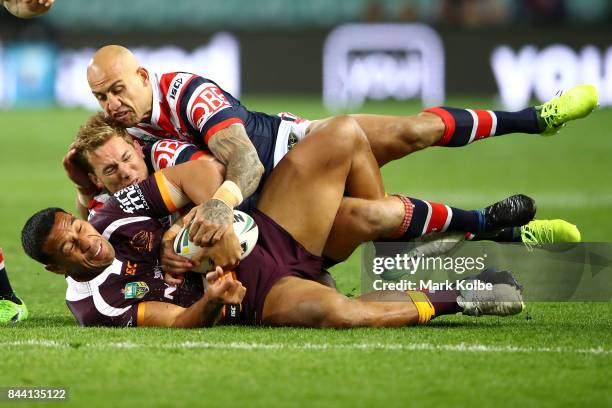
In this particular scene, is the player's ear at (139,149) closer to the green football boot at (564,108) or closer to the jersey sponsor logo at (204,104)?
the jersey sponsor logo at (204,104)

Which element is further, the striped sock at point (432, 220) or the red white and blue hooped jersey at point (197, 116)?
the striped sock at point (432, 220)

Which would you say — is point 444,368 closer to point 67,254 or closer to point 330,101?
point 67,254

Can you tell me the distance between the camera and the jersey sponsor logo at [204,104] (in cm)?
635

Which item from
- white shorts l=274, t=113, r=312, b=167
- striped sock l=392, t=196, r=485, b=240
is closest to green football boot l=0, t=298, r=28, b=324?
white shorts l=274, t=113, r=312, b=167

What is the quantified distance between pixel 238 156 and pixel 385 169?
431 inches

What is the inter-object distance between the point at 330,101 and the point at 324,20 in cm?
318

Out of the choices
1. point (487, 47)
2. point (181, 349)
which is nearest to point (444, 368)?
point (181, 349)

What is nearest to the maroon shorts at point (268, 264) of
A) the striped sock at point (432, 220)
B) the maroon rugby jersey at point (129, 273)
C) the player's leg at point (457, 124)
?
the maroon rugby jersey at point (129, 273)

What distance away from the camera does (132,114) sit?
6.58 m

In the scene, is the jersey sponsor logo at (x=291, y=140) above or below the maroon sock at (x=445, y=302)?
above

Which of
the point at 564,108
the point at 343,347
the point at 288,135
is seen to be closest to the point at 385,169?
the point at 564,108

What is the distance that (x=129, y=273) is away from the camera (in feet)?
19.7

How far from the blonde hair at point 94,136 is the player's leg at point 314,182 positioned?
1.04 meters

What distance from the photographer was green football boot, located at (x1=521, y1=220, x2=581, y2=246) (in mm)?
6871
